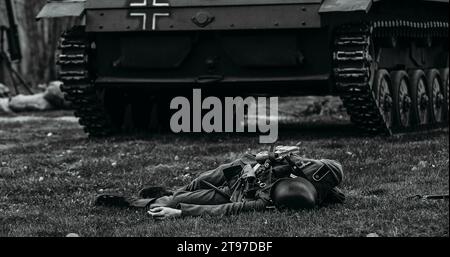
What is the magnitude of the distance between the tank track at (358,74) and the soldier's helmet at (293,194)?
244 inches

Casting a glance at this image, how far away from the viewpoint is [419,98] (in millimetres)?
17250

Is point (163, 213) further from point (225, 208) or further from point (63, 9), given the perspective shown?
point (63, 9)

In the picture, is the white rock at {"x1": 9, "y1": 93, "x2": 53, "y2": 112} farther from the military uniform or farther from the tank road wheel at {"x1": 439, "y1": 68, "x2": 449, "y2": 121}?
the military uniform

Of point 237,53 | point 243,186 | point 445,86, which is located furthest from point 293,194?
point 445,86

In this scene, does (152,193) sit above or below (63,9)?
below

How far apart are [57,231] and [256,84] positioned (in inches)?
290

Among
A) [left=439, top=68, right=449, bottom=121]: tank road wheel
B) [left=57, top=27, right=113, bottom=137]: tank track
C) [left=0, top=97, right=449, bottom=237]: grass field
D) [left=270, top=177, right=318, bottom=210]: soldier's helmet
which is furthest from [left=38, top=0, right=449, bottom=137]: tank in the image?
[left=270, top=177, right=318, bottom=210]: soldier's helmet

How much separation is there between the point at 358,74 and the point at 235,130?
313 centimetres

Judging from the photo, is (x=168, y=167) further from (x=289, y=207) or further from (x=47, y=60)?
(x=47, y=60)

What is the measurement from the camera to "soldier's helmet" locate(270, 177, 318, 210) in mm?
8555

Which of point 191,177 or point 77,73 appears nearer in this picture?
point 191,177

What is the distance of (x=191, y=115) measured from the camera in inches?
709

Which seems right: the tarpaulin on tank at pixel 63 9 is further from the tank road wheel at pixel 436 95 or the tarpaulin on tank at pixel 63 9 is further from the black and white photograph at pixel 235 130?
the tank road wheel at pixel 436 95

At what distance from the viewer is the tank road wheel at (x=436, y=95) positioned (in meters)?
17.9
